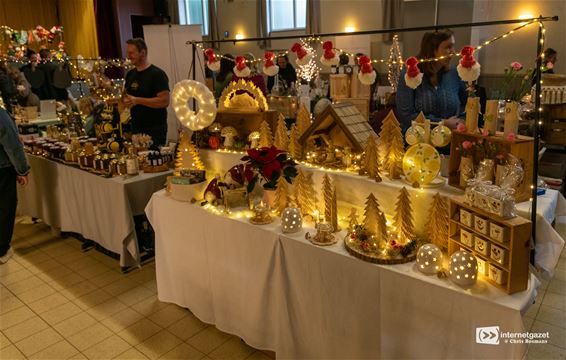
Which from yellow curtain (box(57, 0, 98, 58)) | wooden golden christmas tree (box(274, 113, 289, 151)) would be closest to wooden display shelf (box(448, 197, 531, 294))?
wooden golden christmas tree (box(274, 113, 289, 151))

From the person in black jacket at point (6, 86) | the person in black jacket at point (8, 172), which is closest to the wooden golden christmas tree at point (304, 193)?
the person in black jacket at point (8, 172)

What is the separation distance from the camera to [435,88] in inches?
92.8

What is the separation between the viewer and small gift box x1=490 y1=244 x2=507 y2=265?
4.68 feet

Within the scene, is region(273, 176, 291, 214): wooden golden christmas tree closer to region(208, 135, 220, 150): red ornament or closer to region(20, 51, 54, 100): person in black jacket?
region(208, 135, 220, 150): red ornament

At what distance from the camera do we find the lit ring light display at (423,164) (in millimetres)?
1837

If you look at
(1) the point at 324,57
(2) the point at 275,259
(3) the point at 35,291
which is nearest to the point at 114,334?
Answer: (3) the point at 35,291

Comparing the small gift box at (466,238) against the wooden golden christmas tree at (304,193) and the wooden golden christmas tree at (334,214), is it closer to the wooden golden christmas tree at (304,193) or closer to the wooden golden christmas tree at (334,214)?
the wooden golden christmas tree at (334,214)

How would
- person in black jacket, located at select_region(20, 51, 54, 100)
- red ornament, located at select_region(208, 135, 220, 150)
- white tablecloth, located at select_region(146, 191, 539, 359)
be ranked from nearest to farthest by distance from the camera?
white tablecloth, located at select_region(146, 191, 539, 359), red ornament, located at select_region(208, 135, 220, 150), person in black jacket, located at select_region(20, 51, 54, 100)

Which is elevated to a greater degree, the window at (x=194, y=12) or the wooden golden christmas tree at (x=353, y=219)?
the window at (x=194, y=12)

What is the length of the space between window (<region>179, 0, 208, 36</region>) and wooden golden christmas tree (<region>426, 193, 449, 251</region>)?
1143 cm

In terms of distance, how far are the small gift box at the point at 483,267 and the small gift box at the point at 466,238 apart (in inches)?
2.4

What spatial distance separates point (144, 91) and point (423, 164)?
2518 millimetres

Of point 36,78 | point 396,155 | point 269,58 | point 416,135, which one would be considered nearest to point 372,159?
point 396,155

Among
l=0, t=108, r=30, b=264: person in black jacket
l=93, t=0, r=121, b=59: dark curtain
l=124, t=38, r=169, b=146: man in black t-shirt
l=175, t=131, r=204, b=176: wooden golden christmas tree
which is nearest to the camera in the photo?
l=175, t=131, r=204, b=176: wooden golden christmas tree
